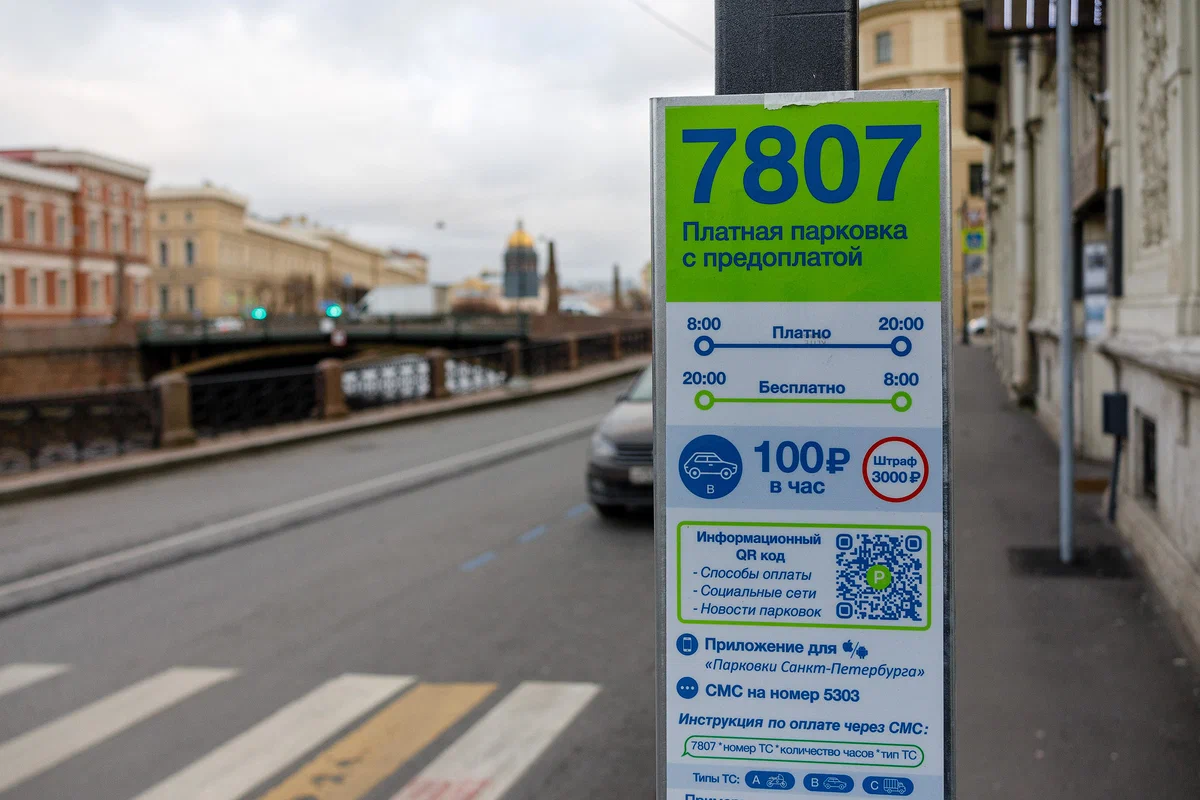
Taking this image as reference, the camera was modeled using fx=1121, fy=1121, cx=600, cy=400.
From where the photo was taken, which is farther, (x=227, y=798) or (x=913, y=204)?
(x=227, y=798)

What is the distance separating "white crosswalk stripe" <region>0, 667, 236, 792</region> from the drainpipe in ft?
56.2

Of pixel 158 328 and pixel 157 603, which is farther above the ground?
pixel 158 328

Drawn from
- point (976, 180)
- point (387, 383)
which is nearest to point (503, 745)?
point (387, 383)

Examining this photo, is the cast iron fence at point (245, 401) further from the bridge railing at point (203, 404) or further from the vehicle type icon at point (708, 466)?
the vehicle type icon at point (708, 466)

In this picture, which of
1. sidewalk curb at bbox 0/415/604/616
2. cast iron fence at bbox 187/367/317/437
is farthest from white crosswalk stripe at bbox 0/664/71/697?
cast iron fence at bbox 187/367/317/437

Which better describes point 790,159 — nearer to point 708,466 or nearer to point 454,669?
point 708,466

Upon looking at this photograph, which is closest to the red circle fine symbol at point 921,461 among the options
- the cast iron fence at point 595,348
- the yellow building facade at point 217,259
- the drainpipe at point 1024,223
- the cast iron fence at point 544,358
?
the drainpipe at point 1024,223

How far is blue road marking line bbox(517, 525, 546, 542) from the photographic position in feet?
36.3

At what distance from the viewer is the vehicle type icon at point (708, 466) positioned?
246 cm

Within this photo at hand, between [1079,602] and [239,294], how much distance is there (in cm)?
10520

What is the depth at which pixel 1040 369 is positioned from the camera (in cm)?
1933

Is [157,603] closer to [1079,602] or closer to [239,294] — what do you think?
[1079,602]

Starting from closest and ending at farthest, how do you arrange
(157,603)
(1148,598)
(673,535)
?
(673,535), (1148,598), (157,603)

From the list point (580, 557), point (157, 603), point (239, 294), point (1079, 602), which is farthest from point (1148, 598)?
point (239, 294)
